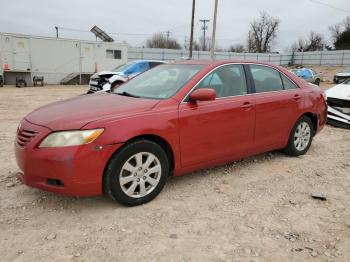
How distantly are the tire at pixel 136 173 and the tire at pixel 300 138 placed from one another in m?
2.46

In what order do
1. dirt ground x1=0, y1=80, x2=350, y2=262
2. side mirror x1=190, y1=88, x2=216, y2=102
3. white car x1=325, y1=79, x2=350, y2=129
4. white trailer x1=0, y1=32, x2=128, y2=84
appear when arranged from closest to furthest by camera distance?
dirt ground x1=0, y1=80, x2=350, y2=262, side mirror x1=190, y1=88, x2=216, y2=102, white car x1=325, y1=79, x2=350, y2=129, white trailer x1=0, y1=32, x2=128, y2=84

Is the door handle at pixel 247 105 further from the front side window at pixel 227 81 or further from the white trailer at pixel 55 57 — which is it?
the white trailer at pixel 55 57

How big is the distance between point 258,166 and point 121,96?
7.28 ft

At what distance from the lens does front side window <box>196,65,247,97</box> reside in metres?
4.23

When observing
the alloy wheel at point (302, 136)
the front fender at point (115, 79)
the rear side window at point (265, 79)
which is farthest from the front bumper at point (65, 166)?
the front fender at point (115, 79)

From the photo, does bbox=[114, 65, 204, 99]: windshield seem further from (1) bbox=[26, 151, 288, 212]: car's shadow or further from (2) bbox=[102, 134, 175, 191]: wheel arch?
(1) bbox=[26, 151, 288, 212]: car's shadow

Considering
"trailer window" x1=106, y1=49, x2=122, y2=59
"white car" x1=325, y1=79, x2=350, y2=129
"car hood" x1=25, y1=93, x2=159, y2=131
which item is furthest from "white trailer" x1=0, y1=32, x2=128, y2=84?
"car hood" x1=25, y1=93, x2=159, y2=131

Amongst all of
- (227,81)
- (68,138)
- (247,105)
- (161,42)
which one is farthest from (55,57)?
(161,42)

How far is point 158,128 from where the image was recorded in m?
3.59

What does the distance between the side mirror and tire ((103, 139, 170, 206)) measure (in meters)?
0.69

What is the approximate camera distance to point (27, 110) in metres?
10.4

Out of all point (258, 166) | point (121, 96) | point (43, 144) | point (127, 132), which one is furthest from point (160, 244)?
point (258, 166)

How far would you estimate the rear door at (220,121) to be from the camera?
389 cm

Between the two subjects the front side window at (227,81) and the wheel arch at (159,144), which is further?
the front side window at (227,81)
